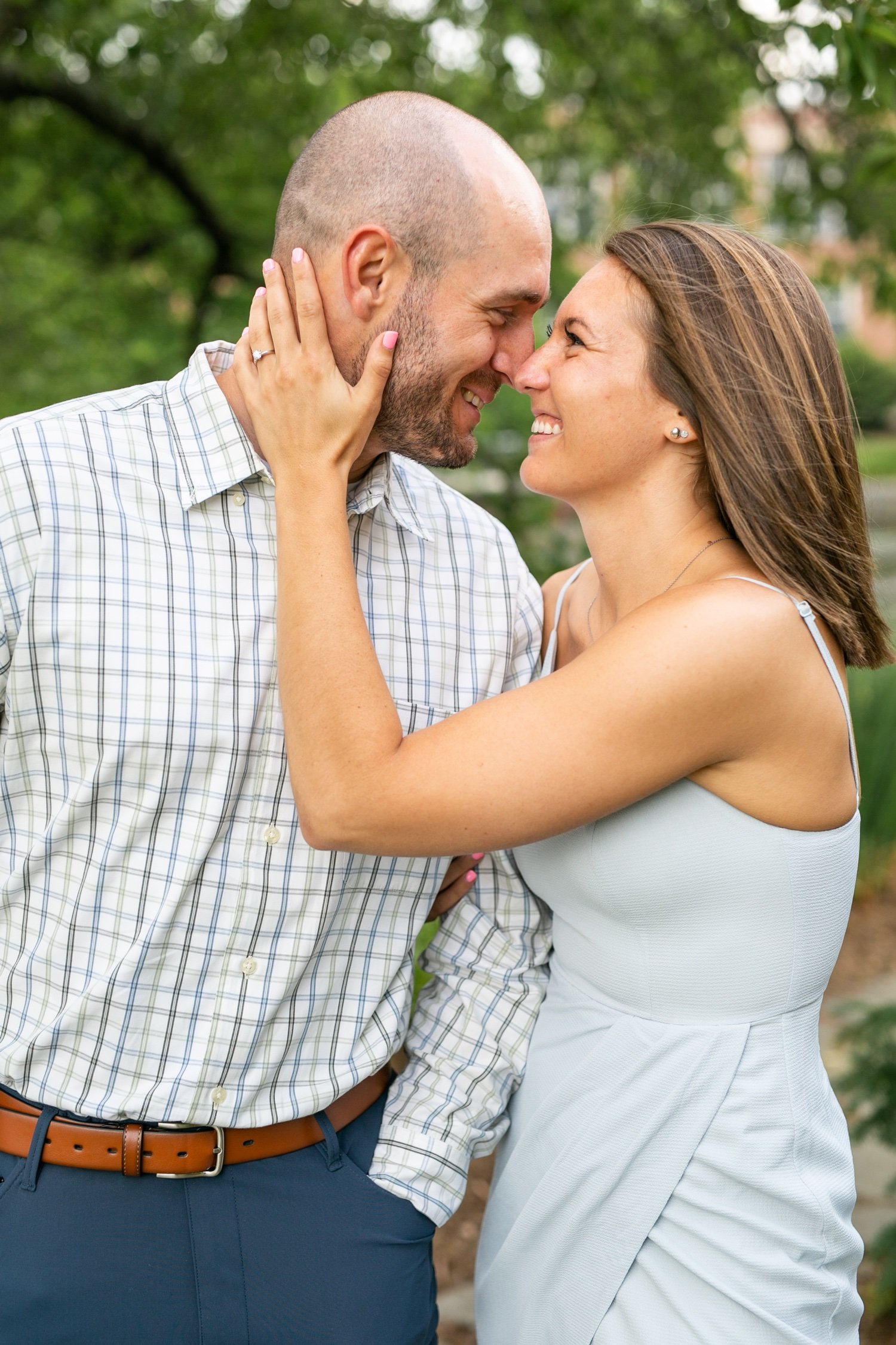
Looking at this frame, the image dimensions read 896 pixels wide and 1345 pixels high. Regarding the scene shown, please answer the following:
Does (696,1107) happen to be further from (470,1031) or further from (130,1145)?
(130,1145)

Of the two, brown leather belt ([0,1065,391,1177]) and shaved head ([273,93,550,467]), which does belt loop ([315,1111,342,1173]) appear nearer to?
brown leather belt ([0,1065,391,1177])

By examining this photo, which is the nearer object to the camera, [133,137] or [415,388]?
[415,388]

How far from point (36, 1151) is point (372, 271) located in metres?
1.46

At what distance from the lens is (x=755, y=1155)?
1.89 metres

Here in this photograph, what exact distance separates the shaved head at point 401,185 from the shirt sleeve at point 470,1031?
64 cm

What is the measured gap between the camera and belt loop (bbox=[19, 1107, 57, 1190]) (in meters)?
1.83

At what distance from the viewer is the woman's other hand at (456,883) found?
7.34ft

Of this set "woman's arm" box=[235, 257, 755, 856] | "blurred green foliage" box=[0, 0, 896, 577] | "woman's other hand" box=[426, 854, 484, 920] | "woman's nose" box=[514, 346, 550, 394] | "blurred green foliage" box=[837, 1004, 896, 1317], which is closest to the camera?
"woman's arm" box=[235, 257, 755, 856]

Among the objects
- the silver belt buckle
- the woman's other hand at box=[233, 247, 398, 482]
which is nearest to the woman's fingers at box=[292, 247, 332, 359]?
the woman's other hand at box=[233, 247, 398, 482]

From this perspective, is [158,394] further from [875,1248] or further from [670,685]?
[875,1248]

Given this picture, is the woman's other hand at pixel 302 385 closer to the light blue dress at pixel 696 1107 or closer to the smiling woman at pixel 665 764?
the smiling woman at pixel 665 764

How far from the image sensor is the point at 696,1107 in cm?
191

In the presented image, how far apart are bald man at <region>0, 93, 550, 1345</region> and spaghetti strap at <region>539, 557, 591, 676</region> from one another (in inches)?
9.3

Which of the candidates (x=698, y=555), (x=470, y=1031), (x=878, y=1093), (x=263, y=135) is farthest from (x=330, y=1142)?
(x=263, y=135)
